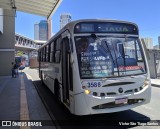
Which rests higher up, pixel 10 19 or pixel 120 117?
pixel 10 19

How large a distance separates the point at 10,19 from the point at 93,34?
22.4 metres

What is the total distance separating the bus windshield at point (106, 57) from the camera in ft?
19.1

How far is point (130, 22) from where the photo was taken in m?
6.66

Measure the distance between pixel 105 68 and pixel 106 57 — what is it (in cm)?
31

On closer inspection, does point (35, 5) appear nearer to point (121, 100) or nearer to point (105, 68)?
point (105, 68)

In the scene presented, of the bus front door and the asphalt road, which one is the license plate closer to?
the asphalt road

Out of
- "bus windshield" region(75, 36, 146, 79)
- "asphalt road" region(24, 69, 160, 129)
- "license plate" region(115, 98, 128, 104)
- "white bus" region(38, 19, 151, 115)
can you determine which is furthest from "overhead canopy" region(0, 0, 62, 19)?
"license plate" region(115, 98, 128, 104)

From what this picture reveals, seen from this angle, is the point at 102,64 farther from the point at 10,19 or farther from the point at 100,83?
the point at 10,19

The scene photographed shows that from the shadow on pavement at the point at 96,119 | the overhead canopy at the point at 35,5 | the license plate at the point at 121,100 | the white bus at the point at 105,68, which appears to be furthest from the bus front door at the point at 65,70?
the overhead canopy at the point at 35,5

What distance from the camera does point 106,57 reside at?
5.96 m

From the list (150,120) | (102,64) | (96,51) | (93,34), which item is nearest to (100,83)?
(102,64)

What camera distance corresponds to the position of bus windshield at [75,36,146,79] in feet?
19.1

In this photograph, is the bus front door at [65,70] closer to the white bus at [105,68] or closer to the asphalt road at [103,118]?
the white bus at [105,68]

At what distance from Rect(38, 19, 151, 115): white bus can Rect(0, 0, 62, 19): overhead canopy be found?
797 cm
